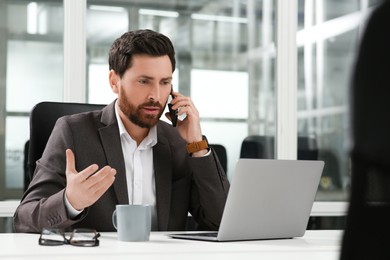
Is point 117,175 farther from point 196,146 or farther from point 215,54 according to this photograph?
point 215,54

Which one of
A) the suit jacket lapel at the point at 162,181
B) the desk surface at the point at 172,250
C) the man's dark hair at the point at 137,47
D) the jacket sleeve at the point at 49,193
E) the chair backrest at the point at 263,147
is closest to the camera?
the desk surface at the point at 172,250

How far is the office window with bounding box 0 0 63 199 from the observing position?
3531mm

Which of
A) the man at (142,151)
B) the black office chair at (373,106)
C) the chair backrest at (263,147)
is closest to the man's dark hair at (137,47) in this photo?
the man at (142,151)

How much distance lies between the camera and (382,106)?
0.55m

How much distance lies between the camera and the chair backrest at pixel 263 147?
396 centimetres

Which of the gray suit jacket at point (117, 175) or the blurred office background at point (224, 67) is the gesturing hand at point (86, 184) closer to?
the gray suit jacket at point (117, 175)

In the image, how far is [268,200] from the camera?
5.44ft

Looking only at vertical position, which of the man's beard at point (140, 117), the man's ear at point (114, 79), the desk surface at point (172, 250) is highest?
the man's ear at point (114, 79)

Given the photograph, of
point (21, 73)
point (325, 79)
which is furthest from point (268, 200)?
point (325, 79)

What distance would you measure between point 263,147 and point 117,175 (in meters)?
1.96

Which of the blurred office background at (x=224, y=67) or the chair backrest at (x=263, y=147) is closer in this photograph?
the blurred office background at (x=224, y=67)

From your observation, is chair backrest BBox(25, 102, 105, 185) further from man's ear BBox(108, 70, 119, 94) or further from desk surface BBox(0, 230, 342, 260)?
desk surface BBox(0, 230, 342, 260)

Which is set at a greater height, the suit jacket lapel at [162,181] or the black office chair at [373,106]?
the black office chair at [373,106]

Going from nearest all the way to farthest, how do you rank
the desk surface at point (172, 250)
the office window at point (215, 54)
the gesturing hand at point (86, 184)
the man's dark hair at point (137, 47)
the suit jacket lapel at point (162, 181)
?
the desk surface at point (172, 250) → the gesturing hand at point (86, 184) → the suit jacket lapel at point (162, 181) → the man's dark hair at point (137, 47) → the office window at point (215, 54)
